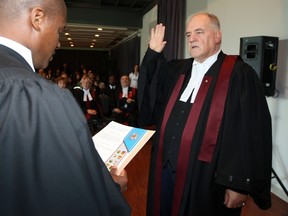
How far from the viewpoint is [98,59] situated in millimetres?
20828

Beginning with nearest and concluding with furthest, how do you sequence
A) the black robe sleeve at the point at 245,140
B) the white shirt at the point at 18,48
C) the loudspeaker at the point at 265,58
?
the white shirt at the point at 18,48 → the black robe sleeve at the point at 245,140 → the loudspeaker at the point at 265,58

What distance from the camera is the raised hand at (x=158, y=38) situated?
184 centimetres

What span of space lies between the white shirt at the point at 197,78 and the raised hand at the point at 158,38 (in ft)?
0.92

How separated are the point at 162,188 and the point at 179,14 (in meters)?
5.53

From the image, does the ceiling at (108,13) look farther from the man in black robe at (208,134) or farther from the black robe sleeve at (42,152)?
the black robe sleeve at (42,152)

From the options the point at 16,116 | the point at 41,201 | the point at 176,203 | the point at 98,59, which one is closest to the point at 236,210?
the point at 176,203

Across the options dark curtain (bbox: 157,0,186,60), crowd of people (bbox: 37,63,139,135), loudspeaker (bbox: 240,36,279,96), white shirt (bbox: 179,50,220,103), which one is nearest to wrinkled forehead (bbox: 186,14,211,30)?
white shirt (bbox: 179,50,220,103)

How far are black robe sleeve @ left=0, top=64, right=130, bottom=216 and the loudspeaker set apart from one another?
9.55 feet

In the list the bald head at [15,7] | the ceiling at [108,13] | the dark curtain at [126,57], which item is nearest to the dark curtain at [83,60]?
the dark curtain at [126,57]

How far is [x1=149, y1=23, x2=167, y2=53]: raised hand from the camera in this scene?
72.6 inches

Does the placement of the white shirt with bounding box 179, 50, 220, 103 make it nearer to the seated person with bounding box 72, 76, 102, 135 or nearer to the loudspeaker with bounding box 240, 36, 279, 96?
the loudspeaker with bounding box 240, 36, 279, 96

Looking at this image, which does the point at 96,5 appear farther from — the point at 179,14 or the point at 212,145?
the point at 212,145

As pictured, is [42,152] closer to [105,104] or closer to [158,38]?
[158,38]

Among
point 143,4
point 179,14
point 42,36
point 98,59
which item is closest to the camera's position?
point 42,36
